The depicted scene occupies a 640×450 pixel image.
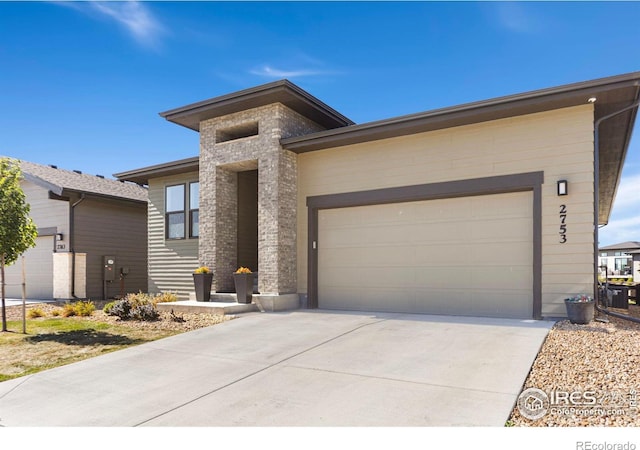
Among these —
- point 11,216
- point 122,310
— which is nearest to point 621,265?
point 122,310

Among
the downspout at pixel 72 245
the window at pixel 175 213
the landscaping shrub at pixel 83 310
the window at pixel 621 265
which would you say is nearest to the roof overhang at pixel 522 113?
the window at pixel 175 213

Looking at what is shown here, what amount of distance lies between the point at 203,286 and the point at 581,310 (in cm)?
906

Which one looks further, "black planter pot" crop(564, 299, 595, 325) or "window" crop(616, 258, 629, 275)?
"window" crop(616, 258, 629, 275)

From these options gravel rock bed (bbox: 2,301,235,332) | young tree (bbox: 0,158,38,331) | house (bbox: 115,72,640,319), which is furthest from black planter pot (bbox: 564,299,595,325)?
young tree (bbox: 0,158,38,331)

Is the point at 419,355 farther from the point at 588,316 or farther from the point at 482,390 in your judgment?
the point at 588,316

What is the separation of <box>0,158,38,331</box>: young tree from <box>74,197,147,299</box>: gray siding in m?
6.99

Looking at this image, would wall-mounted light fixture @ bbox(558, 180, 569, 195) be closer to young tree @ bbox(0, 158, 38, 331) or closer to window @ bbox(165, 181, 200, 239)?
window @ bbox(165, 181, 200, 239)

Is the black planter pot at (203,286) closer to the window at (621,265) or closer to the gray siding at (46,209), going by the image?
the gray siding at (46,209)

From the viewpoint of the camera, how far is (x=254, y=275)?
40.8ft

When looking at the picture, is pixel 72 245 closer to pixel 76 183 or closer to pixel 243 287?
pixel 76 183

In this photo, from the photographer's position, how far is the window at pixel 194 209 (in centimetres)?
1404

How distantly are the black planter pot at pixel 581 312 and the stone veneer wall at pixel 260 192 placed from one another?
6.61m

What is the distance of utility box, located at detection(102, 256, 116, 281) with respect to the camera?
16.2 metres
